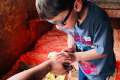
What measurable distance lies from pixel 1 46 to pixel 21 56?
301 mm

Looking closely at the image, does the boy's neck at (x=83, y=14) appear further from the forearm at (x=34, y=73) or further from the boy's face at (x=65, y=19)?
the forearm at (x=34, y=73)

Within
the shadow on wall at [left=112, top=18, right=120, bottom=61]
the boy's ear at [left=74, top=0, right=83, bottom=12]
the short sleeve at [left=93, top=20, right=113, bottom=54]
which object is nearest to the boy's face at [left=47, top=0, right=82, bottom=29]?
the boy's ear at [left=74, top=0, right=83, bottom=12]

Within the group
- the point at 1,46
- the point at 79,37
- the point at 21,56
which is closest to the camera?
the point at 79,37

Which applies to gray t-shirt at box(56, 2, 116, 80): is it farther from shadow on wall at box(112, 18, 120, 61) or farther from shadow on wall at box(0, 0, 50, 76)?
shadow on wall at box(0, 0, 50, 76)

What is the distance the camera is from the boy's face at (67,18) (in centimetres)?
101

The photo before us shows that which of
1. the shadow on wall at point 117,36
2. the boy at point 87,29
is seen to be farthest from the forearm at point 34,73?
the shadow on wall at point 117,36

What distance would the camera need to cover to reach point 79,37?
47.8 inches

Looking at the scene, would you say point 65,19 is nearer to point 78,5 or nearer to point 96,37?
point 78,5

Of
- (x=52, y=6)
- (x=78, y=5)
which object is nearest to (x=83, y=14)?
(x=78, y=5)

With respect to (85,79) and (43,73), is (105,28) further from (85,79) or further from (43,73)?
(85,79)

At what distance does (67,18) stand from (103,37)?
7.4 inches

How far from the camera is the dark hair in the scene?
0.96 m

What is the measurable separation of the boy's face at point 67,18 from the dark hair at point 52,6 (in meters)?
0.02

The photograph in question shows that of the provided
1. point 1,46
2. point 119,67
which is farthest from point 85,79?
point 1,46
